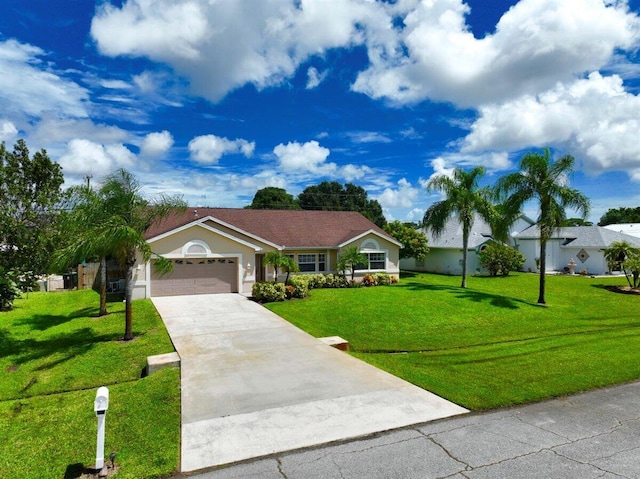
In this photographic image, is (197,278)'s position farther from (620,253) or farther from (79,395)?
(620,253)

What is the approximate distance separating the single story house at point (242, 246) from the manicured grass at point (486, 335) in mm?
3883

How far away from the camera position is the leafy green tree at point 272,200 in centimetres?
7000

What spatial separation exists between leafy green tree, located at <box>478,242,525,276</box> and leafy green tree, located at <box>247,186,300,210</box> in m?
41.9

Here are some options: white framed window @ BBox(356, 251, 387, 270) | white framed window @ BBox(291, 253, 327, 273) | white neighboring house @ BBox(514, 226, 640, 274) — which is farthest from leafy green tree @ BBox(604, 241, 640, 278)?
white framed window @ BBox(291, 253, 327, 273)

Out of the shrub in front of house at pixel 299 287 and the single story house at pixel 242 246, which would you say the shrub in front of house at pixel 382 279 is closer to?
the single story house at pixel 242 246

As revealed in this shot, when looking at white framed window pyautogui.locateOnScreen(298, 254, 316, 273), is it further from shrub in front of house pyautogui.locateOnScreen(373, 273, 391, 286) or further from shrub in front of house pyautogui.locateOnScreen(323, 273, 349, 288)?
shrub in front of house pyautogui.locateOnScreen(373, 273, 391, 286)

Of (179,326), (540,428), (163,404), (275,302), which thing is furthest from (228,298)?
(540,428)

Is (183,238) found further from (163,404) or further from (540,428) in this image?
(540,428)

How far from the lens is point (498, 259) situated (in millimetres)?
32938

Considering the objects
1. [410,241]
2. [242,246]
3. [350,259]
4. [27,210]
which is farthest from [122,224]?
[410,241]

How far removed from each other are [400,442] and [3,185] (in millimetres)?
14542

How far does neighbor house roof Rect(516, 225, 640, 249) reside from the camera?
118ft

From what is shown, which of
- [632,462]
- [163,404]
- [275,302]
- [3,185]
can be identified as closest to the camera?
[632,462]

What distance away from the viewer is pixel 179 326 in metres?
15.0
